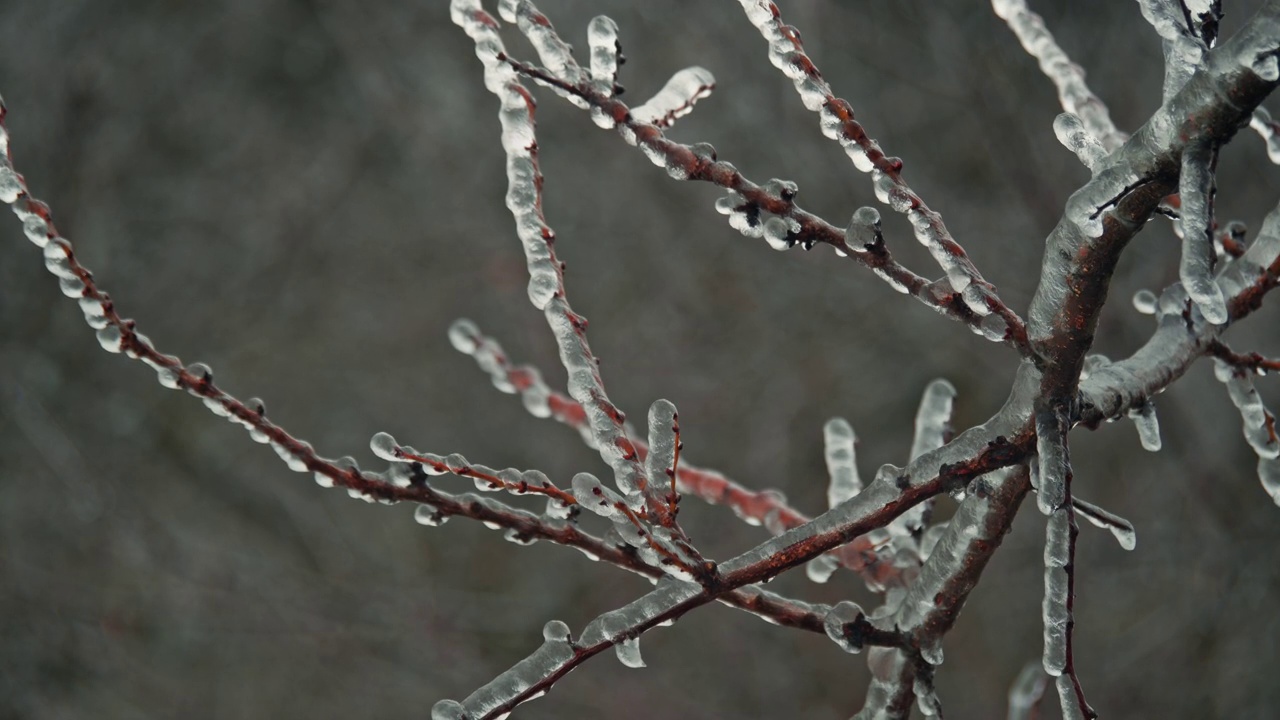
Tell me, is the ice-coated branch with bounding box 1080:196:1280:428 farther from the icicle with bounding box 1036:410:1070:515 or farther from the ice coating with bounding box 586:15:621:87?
the ice coating with bounding box 586:15:621:87

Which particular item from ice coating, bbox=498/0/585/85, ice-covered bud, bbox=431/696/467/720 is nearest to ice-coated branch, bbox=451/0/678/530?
ice coating, bbox=498/0/585/85

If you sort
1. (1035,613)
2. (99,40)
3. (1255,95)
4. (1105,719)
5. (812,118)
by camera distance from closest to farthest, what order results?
1. (1255,95)
2. (1105,719)
3. (1035,613)
4. (812,118)
5. (99,40)

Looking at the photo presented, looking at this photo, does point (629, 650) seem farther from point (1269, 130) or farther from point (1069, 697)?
point (1269, 130)

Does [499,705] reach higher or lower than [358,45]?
lower

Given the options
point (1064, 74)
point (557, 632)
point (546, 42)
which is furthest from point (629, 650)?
point (1064, 74)

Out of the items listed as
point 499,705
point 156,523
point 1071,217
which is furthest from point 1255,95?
point 156,523

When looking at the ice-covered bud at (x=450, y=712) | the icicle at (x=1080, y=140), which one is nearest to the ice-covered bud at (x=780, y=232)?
the icicle at (x=1080, y=140)

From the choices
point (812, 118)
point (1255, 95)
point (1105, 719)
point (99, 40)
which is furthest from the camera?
point (99, 40)

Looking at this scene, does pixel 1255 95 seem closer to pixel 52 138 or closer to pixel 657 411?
pixel 657 411
